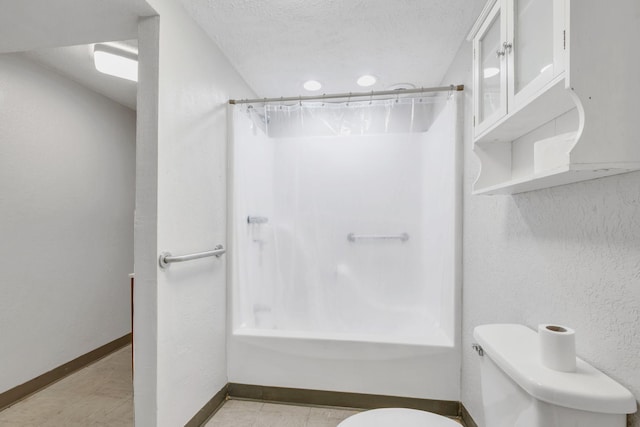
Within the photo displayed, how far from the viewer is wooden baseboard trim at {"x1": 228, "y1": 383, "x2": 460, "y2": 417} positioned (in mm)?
1921

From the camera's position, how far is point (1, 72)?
2.04m

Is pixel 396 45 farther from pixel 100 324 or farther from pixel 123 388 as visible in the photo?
pixel 100 324

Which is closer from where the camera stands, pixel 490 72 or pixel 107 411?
pixel 490 72

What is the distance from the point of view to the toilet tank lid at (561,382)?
30.0 inches

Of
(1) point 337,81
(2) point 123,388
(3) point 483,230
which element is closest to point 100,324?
(2) point 123,388

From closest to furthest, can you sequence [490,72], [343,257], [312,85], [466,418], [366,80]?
[490,72] < [466,418] < [343,257] < [366,80] < [312,85]

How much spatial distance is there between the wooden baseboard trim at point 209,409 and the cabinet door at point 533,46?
6.76ft

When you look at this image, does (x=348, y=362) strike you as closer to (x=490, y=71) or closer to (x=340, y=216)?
(x=340, y=216)

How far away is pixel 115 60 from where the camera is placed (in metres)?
1.96

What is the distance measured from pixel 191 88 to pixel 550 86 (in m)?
1.59

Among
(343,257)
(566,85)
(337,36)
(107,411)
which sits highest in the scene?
(337,36)

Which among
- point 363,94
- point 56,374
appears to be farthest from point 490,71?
point 56,374

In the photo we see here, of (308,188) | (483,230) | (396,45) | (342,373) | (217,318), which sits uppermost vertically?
(396,45)

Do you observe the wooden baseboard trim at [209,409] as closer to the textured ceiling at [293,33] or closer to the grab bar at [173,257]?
the grab bar at [173,257]
